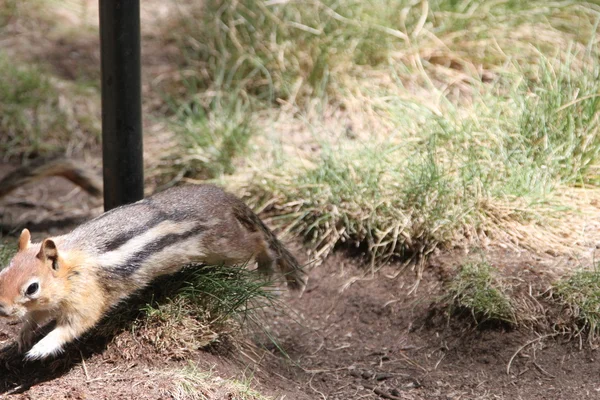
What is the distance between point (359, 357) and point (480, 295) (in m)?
0.70

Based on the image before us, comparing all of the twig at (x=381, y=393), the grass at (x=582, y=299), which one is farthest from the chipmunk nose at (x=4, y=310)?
the grass at (x=582, y=299)

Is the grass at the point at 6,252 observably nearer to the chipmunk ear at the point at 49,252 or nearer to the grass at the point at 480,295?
the chipmunk ear at the point at 49,252

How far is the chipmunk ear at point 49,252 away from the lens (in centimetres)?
351

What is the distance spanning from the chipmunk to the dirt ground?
192 mm

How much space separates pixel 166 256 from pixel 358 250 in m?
1.64

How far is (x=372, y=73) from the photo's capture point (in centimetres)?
620

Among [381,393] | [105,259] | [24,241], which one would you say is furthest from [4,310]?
[381,393]

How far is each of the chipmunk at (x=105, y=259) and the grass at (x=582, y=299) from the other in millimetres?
1665

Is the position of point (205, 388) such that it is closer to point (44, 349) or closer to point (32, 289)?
point (44, 349)

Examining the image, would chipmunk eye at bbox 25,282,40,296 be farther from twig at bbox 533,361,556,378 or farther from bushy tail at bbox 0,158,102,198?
twig at bbox 533,361,556,378

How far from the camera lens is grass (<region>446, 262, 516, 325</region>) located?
4.20 metres

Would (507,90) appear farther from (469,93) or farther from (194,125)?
(194,125)

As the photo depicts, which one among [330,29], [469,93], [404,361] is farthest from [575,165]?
[330,29]

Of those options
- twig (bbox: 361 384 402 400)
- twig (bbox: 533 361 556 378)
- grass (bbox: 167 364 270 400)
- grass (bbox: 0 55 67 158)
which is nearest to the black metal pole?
grass (bbox: 167 364 270 400)
